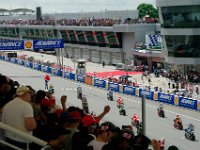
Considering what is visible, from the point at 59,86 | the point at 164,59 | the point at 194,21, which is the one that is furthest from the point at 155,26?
the point at 59,86

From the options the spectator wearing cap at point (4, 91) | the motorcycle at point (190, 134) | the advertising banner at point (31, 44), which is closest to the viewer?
the spectator wearing cap at point (4, 91)

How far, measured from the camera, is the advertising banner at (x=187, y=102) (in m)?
34.8

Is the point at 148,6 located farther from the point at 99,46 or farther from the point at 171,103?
the point at 171,103

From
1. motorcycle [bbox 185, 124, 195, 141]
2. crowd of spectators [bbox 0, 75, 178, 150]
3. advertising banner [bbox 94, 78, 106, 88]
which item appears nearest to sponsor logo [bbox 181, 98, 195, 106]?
motorcycle [bbox 185, 124, 195, 141]

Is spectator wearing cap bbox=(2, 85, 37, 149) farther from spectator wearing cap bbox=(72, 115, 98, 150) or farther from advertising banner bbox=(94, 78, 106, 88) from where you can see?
advertising banner bbox=(94, 78, 106, 88)

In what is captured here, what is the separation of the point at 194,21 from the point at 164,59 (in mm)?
9426

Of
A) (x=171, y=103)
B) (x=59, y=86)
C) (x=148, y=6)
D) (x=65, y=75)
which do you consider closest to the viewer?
(x=171, y=103)

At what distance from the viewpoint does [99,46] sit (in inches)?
3113

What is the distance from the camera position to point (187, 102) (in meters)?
35.6

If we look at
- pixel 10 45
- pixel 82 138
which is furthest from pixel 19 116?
pixel 10 45

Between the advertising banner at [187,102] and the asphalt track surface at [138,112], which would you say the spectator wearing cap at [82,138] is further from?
the advertising banner at [187,102]

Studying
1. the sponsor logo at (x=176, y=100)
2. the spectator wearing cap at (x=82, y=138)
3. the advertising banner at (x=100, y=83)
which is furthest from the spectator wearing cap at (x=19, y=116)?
the advertising banner at (x=100, y=83)

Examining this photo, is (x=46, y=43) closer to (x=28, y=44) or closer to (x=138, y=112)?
(x=28, y=44)

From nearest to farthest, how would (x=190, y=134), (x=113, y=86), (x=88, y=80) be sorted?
1. (x=190, y=134)
2. (x=113, y=86)
3. (x=88, y=80)
